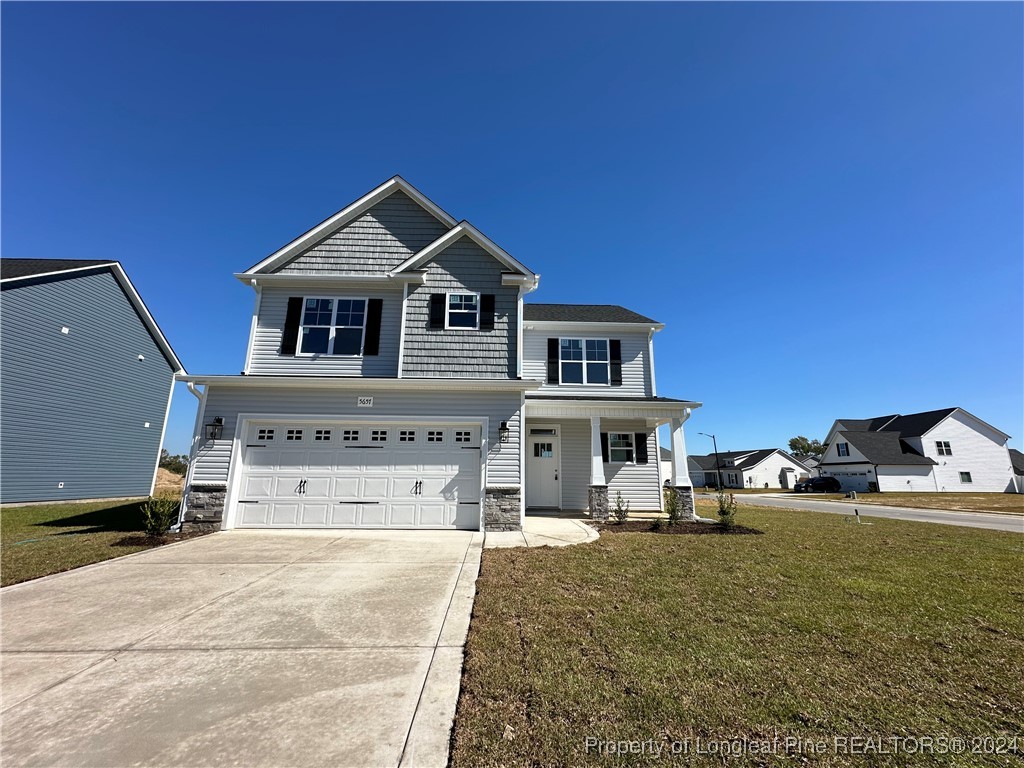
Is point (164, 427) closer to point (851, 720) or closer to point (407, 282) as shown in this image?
point (407, 282)

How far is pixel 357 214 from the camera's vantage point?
476 inches

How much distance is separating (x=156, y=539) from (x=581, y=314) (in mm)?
13903

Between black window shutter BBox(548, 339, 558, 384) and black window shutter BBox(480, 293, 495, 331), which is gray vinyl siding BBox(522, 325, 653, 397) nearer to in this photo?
black window shutter BBox(548, 339, 558, 384)

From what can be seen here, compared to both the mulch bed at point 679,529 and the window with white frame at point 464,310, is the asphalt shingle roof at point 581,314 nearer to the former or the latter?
the window with white frame at point 464,310

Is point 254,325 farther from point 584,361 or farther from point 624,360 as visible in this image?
point 624,360

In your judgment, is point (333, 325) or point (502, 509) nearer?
point (502, 509)

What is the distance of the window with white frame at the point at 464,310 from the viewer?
439 inches

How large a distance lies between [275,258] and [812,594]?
13.4 metres

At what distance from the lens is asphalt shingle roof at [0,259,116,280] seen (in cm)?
1366

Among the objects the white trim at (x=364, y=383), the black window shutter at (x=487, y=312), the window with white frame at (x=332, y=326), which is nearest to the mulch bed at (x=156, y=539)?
the white trim at (x=364, y=383)

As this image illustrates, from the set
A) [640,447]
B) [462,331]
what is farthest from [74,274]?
[640,447]

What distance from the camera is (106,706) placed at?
2719mm

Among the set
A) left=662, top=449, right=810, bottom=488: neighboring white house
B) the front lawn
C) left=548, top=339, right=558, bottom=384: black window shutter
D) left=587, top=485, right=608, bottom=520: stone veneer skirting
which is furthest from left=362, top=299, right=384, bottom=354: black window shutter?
left=662, top=449, right=810, bottom=488: neighboring white house

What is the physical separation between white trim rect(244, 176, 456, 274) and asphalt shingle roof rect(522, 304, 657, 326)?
4.49 m
